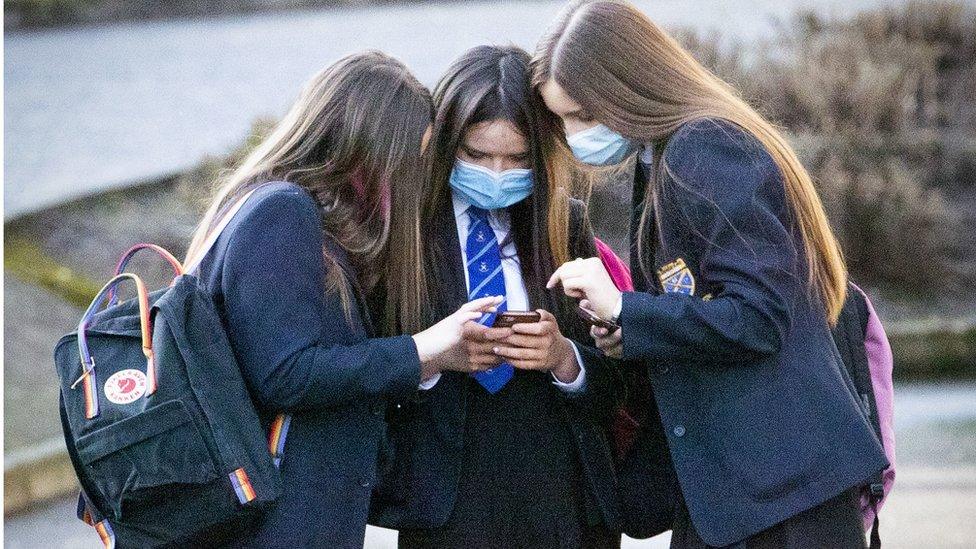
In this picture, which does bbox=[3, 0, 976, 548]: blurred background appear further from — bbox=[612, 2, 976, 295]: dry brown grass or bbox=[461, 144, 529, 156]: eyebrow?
bbox=[461, 144, 529, 156]: eyebrow

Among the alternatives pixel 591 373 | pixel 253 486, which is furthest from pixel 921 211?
pixel 253 486

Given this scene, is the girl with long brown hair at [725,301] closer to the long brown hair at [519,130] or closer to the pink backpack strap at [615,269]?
A: the long brown hair at [519,130]

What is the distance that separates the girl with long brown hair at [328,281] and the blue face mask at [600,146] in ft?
1.09

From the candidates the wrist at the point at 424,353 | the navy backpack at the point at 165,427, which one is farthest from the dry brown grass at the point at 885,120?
the navy backpack at the point at 165,427

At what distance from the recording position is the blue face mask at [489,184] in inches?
116

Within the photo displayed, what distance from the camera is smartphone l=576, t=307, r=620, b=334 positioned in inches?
107

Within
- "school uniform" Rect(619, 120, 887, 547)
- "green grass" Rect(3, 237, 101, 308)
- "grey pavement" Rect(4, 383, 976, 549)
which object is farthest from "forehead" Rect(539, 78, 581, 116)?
"green grass" Rect(3, 237, 101, 308)

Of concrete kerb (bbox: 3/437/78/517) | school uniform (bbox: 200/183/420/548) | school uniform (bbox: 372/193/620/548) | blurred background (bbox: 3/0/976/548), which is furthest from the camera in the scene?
blurred background (bbox: 3/0/976/548)

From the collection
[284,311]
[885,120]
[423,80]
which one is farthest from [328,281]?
[423,80]

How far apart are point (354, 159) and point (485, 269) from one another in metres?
0.46

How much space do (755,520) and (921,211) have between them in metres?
5.81

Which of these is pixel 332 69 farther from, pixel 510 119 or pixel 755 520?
pixel 755 520

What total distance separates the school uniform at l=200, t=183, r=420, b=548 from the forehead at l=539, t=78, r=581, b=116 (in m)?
0.57

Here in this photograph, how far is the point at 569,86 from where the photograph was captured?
2.74m
